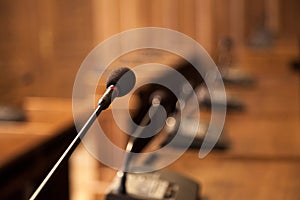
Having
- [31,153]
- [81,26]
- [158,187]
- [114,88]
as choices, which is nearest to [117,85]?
[114,88]

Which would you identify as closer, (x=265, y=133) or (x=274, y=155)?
(x=274, y=155)

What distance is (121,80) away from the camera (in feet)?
3.85

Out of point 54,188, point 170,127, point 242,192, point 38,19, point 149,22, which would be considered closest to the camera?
point 242,192

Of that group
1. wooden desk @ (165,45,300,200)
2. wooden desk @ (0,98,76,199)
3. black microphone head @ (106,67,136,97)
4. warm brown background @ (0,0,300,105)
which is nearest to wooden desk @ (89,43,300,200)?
wooden desk @ (165,45,300,200)

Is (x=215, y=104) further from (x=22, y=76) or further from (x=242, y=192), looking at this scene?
(x=22, y=76)

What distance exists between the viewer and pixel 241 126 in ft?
9.48

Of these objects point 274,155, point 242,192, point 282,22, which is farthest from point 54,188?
point 282,22

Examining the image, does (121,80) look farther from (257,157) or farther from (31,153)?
(31,153)

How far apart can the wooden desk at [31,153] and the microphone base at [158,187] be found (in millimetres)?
1297

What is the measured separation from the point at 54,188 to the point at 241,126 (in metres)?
1.16

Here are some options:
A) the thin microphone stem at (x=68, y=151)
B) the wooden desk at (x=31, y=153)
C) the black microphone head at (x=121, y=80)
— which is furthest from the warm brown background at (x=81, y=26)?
the thin microphone stem at (x=68, y=151)

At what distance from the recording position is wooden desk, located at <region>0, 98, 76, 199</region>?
9.75ft

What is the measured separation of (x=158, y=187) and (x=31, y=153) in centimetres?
172

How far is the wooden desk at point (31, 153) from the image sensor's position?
2972 mm
